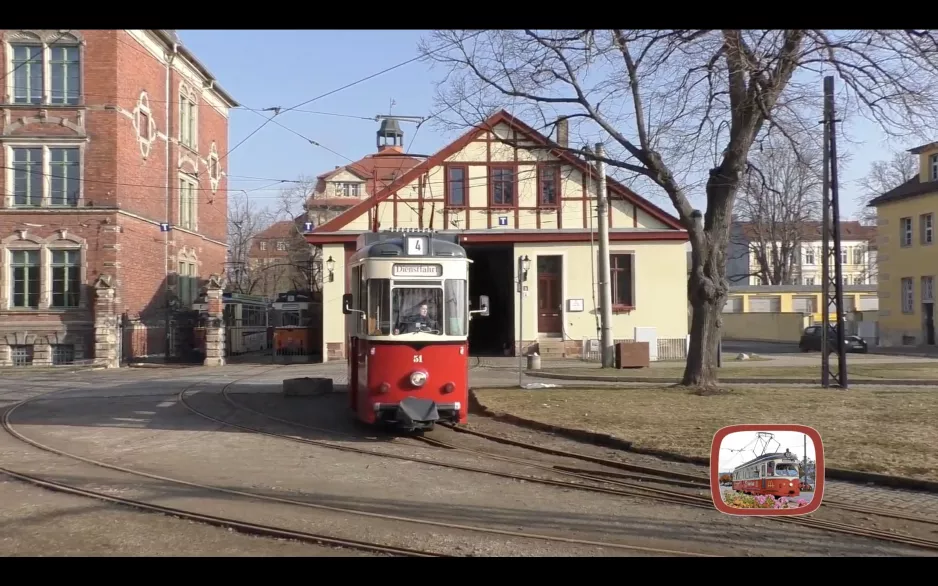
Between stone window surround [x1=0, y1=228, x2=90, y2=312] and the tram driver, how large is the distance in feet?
84.7

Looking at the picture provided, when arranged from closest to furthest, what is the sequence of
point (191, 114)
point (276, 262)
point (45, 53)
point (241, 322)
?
point (45, 53)
point (241, 322)
point (191, 114)
point (276, 262)

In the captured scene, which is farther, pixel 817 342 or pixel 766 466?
pixel 817 342

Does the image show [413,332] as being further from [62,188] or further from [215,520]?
[62,188]

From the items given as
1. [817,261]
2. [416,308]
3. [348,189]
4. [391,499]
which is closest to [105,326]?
[416,308]

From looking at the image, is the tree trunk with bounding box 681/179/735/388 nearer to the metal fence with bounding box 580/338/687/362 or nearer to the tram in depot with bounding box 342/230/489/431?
the tram in depot with bounding box 342/230/489/431

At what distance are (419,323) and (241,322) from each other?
28.5 meters

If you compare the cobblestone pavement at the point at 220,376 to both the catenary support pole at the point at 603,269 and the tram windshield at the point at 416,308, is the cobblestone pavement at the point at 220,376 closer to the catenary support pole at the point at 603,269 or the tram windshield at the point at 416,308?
the tram windshield at the point at 416,308

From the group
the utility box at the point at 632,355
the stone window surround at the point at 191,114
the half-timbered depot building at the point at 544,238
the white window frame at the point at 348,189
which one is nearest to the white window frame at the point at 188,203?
the stone window surround at the point at 191,114

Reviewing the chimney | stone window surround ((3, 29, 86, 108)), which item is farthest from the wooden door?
stone window surround ((3, 29, 86, 108))

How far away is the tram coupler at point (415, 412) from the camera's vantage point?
484 inches

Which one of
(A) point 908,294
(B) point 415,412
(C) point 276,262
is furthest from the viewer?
(C) point 276,262

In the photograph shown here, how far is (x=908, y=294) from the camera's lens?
4406cm

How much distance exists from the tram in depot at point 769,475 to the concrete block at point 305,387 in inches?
570

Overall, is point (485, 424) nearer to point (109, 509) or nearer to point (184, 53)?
point (109, 509)
